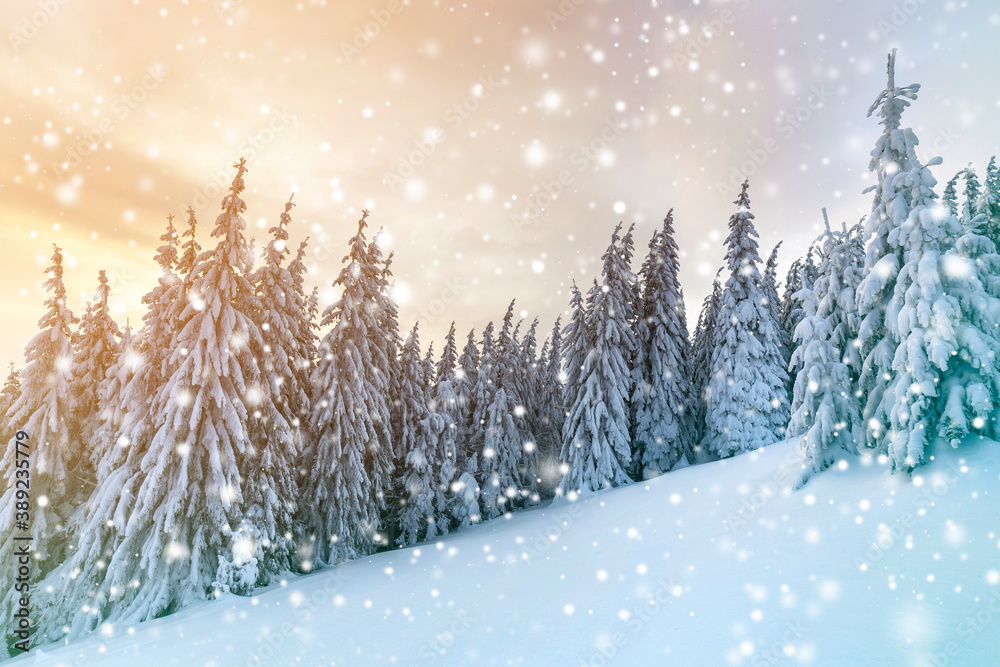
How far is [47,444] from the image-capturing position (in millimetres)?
17312

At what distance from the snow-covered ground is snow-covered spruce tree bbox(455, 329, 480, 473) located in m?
14.2

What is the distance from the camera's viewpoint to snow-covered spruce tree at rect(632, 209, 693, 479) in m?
24.2

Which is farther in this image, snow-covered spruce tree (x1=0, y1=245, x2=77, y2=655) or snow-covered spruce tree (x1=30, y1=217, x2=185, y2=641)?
snow-covered spruce tree (x1=0, y1=245, x2=77, y2=655)

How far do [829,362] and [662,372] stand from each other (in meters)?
13.3

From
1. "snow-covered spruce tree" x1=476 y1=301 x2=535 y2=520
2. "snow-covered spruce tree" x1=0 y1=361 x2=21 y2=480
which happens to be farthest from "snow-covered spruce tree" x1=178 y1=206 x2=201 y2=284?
"snow-covered spruce tree" x1=476 y1=301 x2=535 y2=520

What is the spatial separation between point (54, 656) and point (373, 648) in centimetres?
919

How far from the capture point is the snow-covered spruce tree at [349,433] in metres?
18.3

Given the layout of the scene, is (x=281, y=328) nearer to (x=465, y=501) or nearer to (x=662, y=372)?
(x=465, y=501)

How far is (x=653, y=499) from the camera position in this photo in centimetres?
1438

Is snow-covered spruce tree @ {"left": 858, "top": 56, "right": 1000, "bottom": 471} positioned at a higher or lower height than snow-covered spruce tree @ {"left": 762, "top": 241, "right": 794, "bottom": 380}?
lower

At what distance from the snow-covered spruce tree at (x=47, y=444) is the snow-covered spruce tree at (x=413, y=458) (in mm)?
12250

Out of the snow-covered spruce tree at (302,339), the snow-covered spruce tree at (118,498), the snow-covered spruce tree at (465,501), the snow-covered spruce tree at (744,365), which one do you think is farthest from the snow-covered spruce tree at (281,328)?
the snow-covered spruce tree at (744,365)

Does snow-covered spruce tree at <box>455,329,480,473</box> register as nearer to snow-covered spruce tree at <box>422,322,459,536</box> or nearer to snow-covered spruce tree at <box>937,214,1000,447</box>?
snow-covered spruce tree at <box>422,322,459,536</box>

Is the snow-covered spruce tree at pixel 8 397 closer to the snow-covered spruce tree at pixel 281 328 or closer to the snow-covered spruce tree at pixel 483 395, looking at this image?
the snow-covered spruce tree at pixel 281 328
